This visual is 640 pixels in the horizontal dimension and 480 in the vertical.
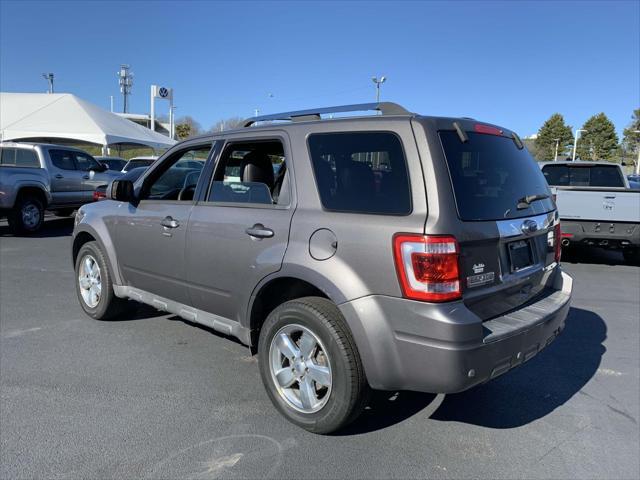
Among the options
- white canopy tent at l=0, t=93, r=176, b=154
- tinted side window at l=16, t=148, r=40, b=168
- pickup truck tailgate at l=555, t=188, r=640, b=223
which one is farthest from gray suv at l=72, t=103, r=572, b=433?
white canopy tent at l=0, t=93, r=176, b=154

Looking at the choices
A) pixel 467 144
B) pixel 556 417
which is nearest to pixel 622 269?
pixel 556 417

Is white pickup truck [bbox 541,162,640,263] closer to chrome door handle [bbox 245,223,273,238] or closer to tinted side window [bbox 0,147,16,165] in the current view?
chrome door handle [bbox 245,223,273,238]

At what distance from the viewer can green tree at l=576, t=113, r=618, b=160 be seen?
6275cm

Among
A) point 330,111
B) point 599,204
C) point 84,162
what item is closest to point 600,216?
point 599,204

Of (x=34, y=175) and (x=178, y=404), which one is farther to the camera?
(x=34, y=175)

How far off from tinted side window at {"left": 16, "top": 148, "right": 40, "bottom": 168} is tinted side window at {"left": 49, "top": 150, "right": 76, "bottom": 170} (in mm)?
377

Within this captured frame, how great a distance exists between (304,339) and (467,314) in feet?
3.36

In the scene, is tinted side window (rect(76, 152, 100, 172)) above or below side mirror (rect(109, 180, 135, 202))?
above

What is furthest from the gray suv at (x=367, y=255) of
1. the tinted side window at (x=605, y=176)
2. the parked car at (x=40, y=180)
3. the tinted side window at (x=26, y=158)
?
the tinted side window at (x=26, y=158)

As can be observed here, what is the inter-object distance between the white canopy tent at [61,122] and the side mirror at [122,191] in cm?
2245

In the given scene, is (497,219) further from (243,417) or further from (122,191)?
(122,191)

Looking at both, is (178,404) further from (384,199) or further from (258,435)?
(384,199)

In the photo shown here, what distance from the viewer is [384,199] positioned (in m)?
2.82

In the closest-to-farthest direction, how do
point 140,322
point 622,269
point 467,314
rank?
point 467,314 → point 140,322 → point 622,269
